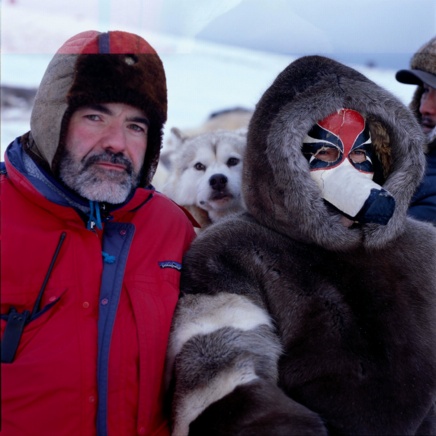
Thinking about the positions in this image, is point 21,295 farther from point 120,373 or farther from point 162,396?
point 162,396

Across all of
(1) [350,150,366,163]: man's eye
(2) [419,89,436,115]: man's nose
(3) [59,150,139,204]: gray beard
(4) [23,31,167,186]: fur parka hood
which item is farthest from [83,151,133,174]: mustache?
(2) [419,89,436,115]: man's nose

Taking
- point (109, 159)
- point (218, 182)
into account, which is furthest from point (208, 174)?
point (109, 159)

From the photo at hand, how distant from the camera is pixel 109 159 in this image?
1871mm

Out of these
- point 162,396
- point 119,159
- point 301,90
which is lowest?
point 162,396

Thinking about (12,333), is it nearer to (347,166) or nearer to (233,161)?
(347,166)

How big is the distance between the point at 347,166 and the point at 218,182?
1204 mm

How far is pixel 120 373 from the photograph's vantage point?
166cm

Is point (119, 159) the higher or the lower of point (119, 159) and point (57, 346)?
the higher

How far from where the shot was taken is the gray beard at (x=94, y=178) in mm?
1814

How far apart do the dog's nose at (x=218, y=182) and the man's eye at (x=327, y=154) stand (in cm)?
110

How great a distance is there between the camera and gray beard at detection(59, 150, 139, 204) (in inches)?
71.4

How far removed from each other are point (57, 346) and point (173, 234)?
0.61m

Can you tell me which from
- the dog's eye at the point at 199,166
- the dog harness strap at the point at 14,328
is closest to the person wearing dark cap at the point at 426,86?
the dog's eye at the point at 199,166

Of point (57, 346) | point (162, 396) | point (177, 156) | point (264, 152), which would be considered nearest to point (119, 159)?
point (264, 152)
